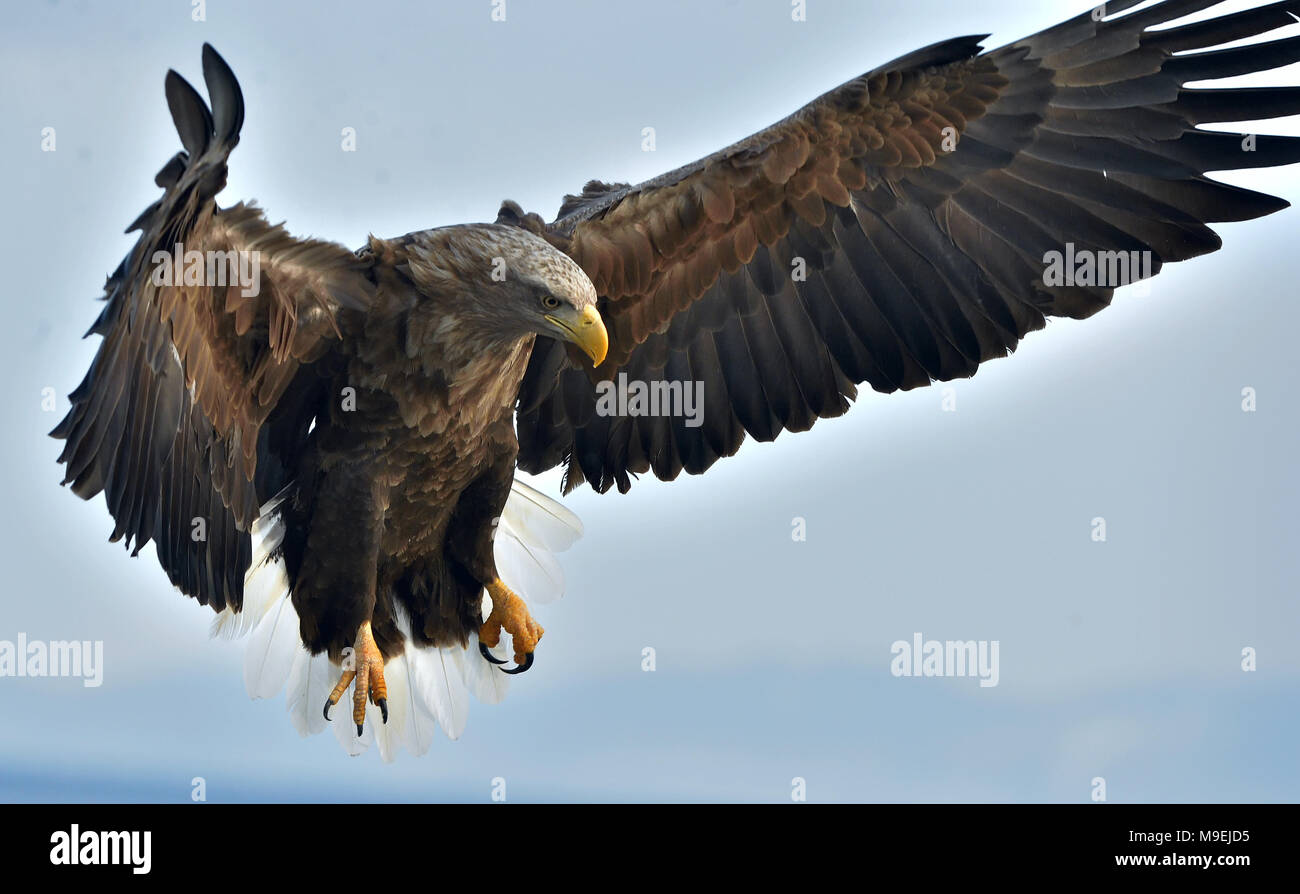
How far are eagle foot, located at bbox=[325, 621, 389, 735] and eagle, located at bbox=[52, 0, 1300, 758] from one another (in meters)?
0.01

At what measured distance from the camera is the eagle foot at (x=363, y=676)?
16.1ft

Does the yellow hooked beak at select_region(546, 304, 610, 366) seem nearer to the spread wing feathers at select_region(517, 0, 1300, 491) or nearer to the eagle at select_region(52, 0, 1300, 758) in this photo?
the eagle at select_region(52, 0, 1300, 758)

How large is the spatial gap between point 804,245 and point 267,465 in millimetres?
1959

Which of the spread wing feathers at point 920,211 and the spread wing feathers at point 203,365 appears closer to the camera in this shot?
the spread wing feathers at point 203,365

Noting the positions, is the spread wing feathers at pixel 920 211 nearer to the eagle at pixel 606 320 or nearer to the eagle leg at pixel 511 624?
the eagle at pixel 606 320

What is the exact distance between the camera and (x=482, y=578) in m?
5.34

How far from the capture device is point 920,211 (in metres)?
5.17

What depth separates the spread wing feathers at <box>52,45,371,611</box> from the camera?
13.0 feet

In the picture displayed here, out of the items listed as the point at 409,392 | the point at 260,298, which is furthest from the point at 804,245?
the point at 260,298

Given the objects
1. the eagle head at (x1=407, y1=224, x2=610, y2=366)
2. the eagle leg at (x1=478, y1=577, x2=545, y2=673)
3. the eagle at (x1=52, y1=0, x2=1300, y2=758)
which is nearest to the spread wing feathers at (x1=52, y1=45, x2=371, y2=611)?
the eagle at (x1=52, y1=0, x2=1300, y2=758)

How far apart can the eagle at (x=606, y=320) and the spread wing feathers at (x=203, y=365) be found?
11 millimetres

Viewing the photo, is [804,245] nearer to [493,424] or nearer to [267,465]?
[493,424]

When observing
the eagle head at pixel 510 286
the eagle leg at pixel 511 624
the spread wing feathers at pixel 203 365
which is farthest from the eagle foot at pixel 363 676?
the eagle head at pixel 510 286

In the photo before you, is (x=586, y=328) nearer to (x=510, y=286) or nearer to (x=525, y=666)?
(x=510, y=286)
